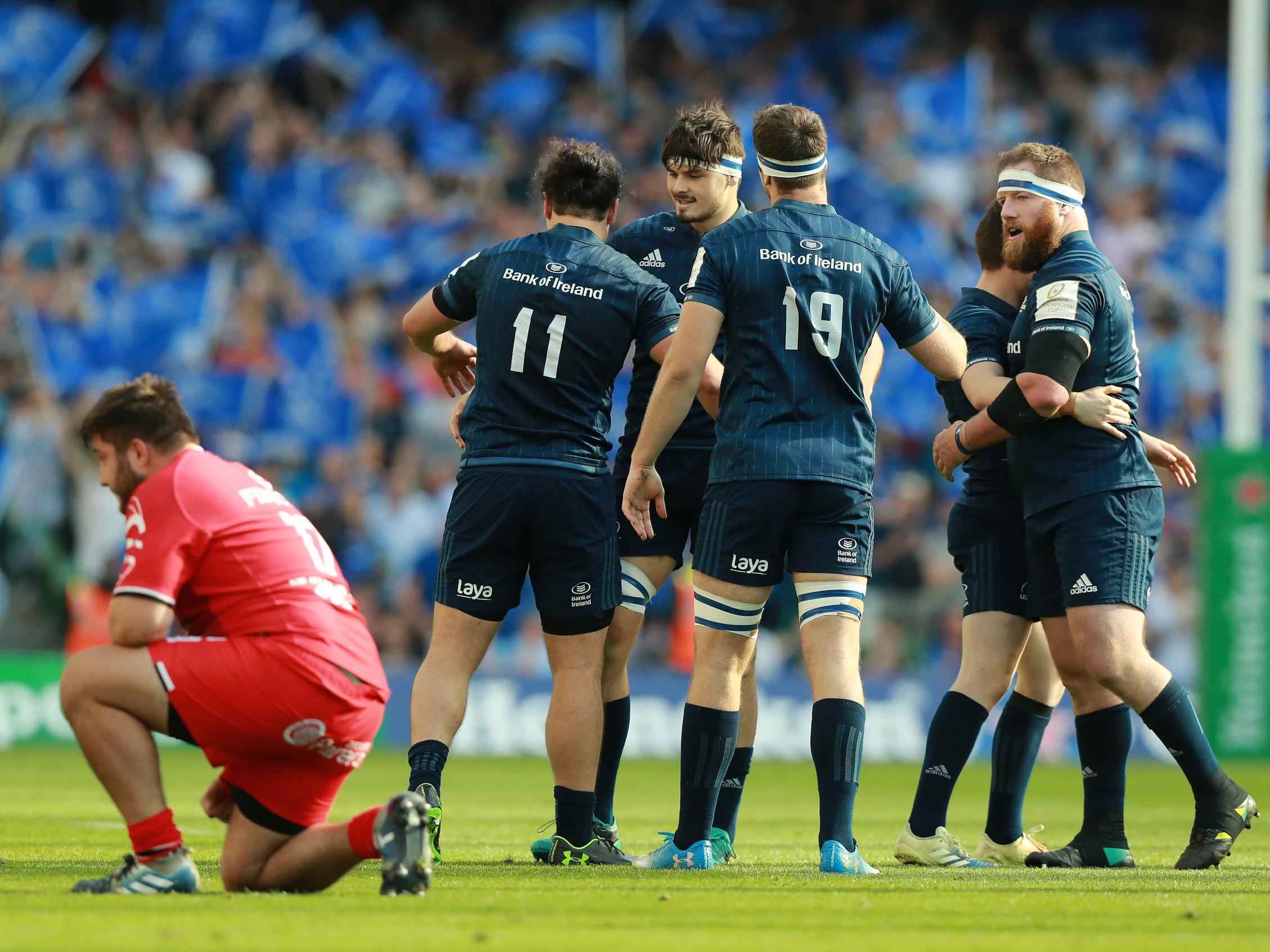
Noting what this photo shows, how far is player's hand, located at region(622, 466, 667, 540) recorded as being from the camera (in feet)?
20.7

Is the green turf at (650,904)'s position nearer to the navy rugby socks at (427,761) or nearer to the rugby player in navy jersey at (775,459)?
the navy rugby socks at (427,761)

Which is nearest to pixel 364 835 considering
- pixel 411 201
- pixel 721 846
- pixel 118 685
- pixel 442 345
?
pixel 118 685

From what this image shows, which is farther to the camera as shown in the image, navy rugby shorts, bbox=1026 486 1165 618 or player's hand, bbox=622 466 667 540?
navy rugby shorts, bbox=1026 486 1165 618

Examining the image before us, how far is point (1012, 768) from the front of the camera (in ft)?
23.0

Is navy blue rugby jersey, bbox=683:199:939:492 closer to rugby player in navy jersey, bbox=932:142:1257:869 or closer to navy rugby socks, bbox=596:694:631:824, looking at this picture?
rugby player in navy jersey, bbox=932:142:1257:869

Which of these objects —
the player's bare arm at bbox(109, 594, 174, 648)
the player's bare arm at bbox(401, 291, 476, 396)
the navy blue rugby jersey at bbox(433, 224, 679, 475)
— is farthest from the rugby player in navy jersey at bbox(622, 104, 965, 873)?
the player's bare arm at bbox(109, 594, 174, 648)

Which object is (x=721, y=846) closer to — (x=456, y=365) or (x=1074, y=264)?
(x=456, y=365)

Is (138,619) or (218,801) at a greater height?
(138,619)

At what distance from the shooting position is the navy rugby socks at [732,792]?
7.02 metres

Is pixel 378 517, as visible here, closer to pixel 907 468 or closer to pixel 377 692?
pixel 907 468

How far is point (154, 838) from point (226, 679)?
528 mm

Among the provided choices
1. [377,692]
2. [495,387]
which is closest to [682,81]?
[495,387]

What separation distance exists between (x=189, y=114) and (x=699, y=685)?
50.8 ft

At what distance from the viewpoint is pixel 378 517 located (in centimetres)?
1683
